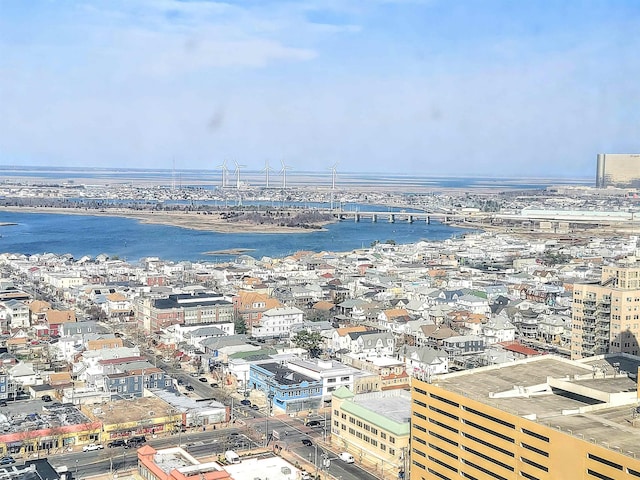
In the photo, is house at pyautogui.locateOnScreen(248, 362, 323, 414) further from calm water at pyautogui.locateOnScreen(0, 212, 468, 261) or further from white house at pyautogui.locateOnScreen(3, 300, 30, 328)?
calm water at pyautogui.locateOnScreen(0, 212, 468, 261)

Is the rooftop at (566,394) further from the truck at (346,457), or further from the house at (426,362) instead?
the house at (426,362)

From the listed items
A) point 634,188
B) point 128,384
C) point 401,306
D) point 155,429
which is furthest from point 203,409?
point 634,188

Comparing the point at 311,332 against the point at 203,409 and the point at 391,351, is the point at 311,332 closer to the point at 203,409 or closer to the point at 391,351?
the point at 391,351

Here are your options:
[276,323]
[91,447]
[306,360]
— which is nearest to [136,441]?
[91,447]

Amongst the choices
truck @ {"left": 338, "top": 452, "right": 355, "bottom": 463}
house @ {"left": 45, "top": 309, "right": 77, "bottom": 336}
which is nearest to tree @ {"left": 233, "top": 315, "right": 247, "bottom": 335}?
house @ {"left": 45, "top": 309, "right": 77, "bottom": 336}

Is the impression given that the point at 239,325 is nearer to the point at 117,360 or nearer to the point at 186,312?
the point at 186,312

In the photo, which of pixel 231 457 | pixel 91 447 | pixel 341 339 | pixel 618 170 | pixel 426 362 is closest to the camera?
pixel 231 457
